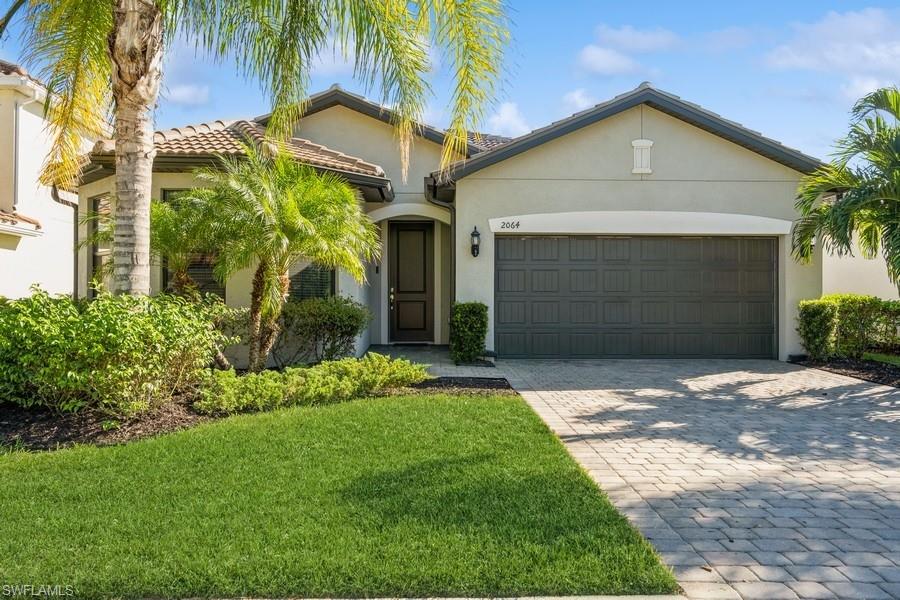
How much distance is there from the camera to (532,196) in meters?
12.4

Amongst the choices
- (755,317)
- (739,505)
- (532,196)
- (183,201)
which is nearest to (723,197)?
(755,317)

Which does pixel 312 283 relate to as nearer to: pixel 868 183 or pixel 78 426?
pixel 78 426

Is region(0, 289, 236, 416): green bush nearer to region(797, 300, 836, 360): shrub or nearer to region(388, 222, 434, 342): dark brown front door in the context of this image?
region(388, 222, 434, 342): dark brown front door

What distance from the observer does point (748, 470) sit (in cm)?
550

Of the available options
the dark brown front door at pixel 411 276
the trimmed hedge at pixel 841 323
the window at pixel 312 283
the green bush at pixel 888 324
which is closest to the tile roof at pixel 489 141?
the dark brown front door at pixel 411 276

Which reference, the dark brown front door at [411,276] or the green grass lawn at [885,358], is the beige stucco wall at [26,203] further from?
the green grass lawn at [885,358]

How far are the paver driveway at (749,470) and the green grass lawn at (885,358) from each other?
2.83 m

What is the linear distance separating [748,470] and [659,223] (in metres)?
7.87

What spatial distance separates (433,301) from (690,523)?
1122cm

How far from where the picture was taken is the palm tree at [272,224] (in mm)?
8164

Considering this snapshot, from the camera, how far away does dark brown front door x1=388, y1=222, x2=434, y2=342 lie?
49.3 feet

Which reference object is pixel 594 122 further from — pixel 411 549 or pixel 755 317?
pixel 411 549

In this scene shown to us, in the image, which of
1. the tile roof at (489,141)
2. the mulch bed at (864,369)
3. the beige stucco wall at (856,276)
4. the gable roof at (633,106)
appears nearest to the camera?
the mulch bed at (864,369)

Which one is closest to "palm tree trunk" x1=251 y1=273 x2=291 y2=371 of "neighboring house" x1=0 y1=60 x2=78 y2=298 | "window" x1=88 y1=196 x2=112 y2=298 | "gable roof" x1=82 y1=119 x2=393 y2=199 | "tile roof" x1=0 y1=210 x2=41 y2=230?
"gable roof" x1=82 y1=119 x2=393 y2=199
